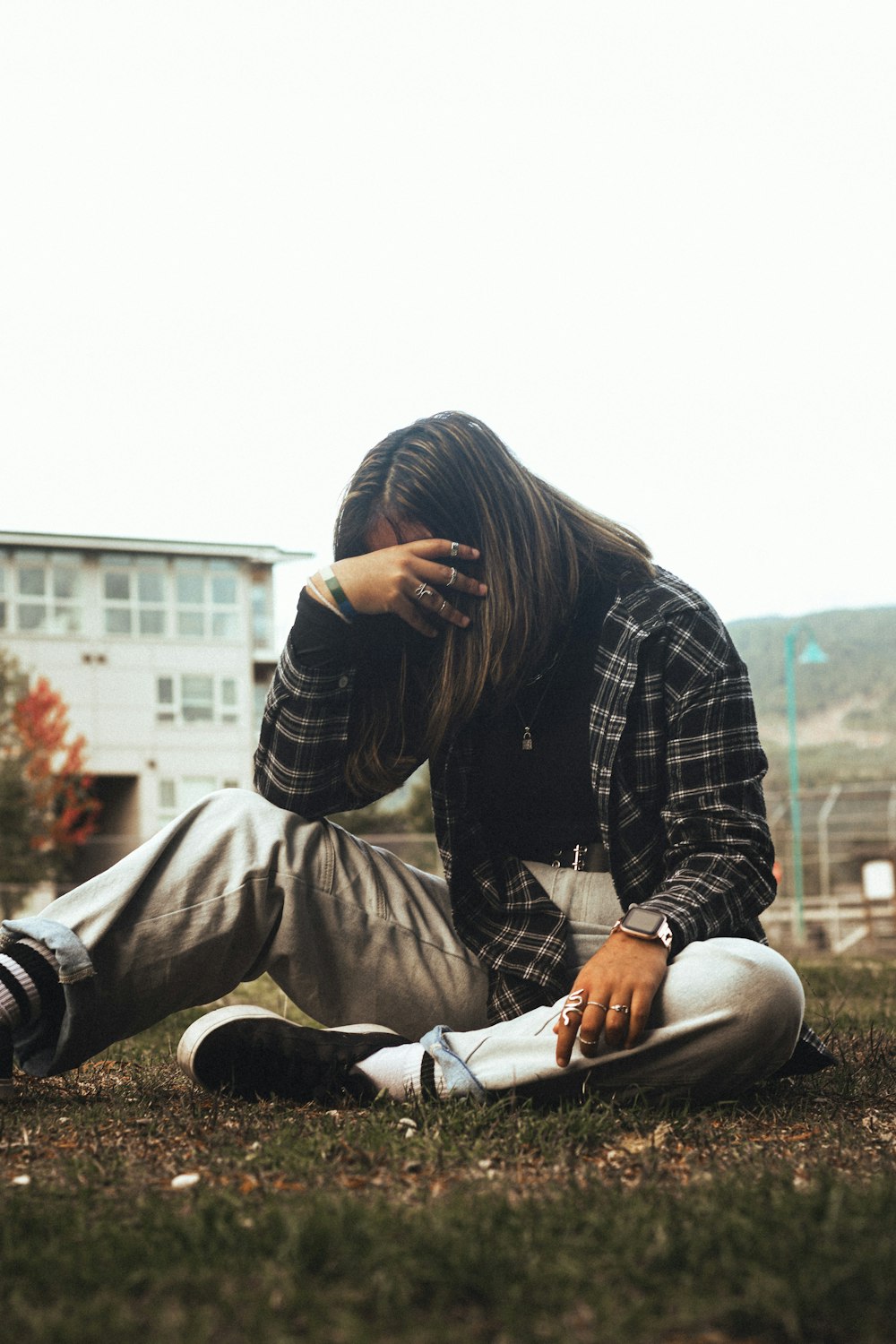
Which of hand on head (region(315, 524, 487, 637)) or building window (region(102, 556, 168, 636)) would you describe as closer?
hand on head (region(315, 524, 487, 637))

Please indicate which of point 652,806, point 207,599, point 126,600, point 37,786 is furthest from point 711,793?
point 207,599

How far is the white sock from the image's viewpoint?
237 centimetres

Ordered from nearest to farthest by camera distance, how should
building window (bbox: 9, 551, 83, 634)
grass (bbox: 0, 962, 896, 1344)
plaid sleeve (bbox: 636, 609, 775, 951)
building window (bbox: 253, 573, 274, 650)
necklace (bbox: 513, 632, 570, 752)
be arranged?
grass (bbox: 0, 962, 896, 1344) < plaid sleeve (bbox: 636, 609, 775, 951) < necklace (bbox: 513, 632, 570, 752) < building window (bbox: 9, 551, 83, 634) < building window (bbox: 253, 573, 274, 650)

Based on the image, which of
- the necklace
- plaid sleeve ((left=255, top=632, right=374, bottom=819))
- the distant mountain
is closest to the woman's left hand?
the necklace

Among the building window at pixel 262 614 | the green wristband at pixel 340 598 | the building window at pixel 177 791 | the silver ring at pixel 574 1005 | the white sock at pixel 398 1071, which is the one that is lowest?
the building window at pixel 177 791

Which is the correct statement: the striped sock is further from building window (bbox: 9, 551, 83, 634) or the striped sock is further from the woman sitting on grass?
building window (bbox: 9, 551, 83, 634)

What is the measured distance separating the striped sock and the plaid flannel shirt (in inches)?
25.8

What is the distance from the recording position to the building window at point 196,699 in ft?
124

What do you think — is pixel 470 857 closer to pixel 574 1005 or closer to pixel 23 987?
pixel 574 1005

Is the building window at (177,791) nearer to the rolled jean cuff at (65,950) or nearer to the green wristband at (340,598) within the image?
the green wristband at (340,598)

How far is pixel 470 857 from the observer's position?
284 centimetres

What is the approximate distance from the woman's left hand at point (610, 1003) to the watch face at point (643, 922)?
0.04 meters

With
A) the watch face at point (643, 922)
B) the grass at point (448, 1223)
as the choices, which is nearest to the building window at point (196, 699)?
the grass at point (448, 1223)

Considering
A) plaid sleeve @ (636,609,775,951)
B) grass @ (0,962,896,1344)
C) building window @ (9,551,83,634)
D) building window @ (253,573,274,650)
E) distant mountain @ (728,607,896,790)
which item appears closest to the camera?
grass @ (0,962,896,1344)
